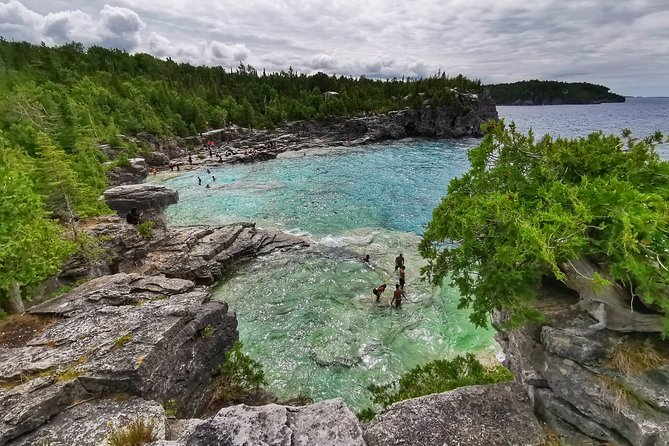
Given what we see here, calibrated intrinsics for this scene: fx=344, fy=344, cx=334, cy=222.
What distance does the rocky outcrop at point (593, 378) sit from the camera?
7.48 m

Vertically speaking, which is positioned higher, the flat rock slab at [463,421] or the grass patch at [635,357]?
the grass patch at [635,357]

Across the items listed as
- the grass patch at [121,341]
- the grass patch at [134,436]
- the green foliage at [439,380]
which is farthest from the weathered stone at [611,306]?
the grass patch at [121,341]

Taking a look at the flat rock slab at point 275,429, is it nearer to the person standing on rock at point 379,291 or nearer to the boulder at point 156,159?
the person standing on rock at point 379,291

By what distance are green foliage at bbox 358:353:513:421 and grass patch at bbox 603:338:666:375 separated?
5251 mm

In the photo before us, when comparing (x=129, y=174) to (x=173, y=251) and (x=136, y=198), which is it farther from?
(x=173, y=251)

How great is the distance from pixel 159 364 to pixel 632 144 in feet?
53.0

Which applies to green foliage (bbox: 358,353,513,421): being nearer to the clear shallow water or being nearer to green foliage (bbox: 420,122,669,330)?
the clear shallow water

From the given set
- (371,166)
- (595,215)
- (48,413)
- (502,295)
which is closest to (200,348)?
(48,413)

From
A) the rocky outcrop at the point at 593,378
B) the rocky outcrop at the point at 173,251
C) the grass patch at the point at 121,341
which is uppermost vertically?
the rocky outcrop at the point at 593,378

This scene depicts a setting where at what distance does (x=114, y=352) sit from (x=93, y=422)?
2379 mm

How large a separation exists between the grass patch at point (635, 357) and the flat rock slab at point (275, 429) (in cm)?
633

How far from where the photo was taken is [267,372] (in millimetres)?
17266

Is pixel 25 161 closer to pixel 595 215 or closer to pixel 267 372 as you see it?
pixel 267 372

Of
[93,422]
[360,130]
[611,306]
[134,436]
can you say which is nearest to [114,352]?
[93,422]
